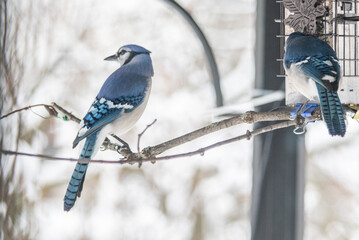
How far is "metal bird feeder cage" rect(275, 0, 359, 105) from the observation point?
6.43ft

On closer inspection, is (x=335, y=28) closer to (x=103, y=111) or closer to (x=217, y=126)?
(x=217, y=126)

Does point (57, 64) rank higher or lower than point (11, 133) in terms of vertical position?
higher

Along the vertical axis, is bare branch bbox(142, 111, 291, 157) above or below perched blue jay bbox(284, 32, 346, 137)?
below

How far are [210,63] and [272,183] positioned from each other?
0.52 m

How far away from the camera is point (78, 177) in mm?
1626

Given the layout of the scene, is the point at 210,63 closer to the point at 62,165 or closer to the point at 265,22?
the point at 265,22

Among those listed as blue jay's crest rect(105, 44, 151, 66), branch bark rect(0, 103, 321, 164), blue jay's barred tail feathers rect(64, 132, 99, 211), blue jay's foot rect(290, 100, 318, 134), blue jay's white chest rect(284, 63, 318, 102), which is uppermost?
blue jay's crest rect(105, 44, 151, 66)

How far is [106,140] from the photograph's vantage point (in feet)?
6.29

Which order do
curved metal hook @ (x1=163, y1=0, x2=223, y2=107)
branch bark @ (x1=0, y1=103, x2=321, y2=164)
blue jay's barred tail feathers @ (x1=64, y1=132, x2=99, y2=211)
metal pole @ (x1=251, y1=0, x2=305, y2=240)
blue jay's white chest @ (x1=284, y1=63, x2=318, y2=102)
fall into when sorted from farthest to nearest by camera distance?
curved metal hook @ (x1=163, y1=0, x2=223, y2=107) → metal pole @ (x1=251, y1=0, x2=305, y2=240) → blue jay's white chest @ (x1=284, y1=63, x2=318, y2=102) → branch bark @ (x1=0, y1=103, x2=321, y2=164) → blue jay's barred tail feathers @ (x1=64, y1=132, x2=99, y2=211)

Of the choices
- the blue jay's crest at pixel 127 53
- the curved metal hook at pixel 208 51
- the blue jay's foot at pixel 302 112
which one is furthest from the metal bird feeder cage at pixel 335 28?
the blue jay's crest at pixel 127 53

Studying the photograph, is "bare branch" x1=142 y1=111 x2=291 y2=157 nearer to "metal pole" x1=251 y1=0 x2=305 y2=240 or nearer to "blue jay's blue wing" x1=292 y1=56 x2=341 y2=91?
"blue jay's blue wing" x1=292 y1=56 x2=341 y2=91

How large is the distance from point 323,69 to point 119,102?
596 millimetres

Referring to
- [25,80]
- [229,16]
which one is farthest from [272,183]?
[229,16]

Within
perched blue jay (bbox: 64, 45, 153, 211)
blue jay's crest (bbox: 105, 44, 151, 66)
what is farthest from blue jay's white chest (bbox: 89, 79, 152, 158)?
blue jay's crest (bbox: 105, 44, 151, 66)
